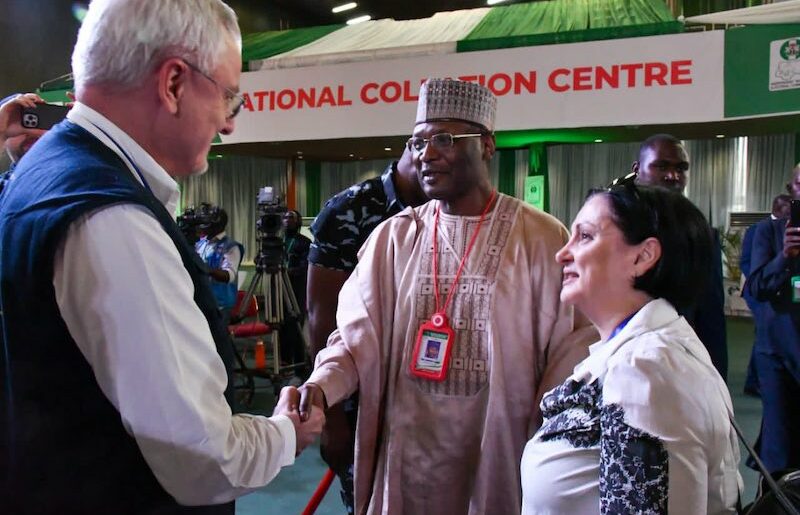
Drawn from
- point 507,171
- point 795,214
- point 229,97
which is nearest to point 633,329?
point 229,97

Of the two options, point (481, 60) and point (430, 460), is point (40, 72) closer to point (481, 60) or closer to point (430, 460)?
point (481, 60)

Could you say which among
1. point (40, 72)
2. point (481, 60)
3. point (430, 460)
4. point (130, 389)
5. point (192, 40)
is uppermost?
point (40, 72)

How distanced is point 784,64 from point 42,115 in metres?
5.74

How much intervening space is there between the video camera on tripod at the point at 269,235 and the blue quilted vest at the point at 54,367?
429cm

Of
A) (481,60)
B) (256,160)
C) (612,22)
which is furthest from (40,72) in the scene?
(612,22)

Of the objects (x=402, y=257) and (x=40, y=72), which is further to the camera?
(x=40, y=72)

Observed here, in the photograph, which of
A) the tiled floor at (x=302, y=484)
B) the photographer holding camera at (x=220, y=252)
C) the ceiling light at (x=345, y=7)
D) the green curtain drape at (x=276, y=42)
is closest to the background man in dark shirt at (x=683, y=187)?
the tiled floor at (x=302, y=484)

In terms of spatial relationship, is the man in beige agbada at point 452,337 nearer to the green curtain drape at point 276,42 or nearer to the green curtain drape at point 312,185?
the green curtain drape at point 276,42

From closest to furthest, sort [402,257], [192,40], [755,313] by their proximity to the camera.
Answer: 1. [192,40]
2. [402,257]
3. [755,313]

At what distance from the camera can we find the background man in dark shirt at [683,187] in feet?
7.60

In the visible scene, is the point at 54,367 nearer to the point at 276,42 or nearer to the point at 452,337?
the point at 452,337

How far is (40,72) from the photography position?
10.7 metres

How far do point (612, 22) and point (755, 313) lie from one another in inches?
173

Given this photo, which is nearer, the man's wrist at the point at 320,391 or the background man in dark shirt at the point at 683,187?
the man's wrist at the point at 320,391
